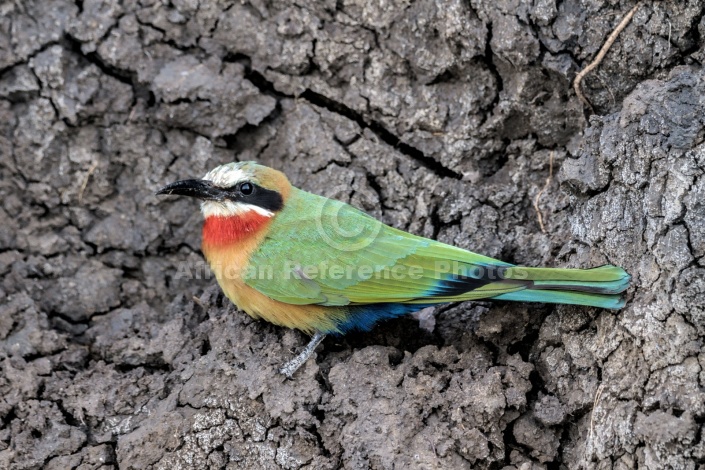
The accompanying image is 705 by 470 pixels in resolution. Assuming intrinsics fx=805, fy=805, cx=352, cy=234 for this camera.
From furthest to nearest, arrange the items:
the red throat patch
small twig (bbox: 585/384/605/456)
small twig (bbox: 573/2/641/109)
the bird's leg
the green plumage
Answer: the red throat patch, small twig (bbox: 573/2/641/109), the bird's leg, the green plumage, small twig (bbox: 585/384/605/456)

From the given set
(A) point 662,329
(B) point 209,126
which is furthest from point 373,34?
(A) point 662,329

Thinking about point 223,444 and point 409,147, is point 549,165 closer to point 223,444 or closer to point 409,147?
point 409,147

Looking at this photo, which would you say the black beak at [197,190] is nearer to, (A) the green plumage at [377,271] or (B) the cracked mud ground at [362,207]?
(A) the green plumage at [377,271]

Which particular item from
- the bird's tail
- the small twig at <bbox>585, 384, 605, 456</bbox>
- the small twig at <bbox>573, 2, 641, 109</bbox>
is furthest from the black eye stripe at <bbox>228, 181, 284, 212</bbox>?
the small twig at <bbox>585, 384, 605, 456</bbox>

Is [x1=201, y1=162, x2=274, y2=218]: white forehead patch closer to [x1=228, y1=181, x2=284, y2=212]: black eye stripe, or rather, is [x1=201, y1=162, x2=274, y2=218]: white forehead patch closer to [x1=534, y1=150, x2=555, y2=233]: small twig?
[x1=228, y1=181, x2=284, y2=212]: black eye stripe

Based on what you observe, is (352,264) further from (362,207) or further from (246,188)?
(246,188)
